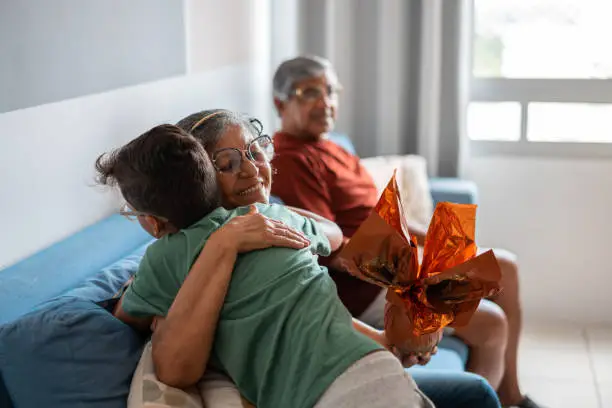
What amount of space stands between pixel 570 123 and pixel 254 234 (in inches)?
103

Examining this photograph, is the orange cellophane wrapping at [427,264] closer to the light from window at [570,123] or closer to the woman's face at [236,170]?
the woman's face at [236,170]

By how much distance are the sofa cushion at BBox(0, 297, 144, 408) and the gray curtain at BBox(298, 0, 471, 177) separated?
7.89 ft

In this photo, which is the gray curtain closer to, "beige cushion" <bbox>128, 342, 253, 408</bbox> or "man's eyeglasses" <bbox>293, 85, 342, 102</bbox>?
"man's eyeglasses" <bbox>293, 85, 342, 102</bbox>

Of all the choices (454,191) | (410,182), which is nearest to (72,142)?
(410,182)

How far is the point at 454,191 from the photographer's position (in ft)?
11.6

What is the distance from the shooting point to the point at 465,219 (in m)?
1.75

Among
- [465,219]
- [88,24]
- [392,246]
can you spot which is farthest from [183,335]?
[88,24]

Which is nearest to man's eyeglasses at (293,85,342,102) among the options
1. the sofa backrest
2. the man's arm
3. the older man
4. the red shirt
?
the older man

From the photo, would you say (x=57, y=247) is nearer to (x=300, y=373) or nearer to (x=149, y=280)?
(x=149, y=280)

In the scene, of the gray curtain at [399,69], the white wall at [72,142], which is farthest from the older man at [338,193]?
the gray curtain at [399,69]

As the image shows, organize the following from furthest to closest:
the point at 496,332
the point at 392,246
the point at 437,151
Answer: the point at 437,151
the point at 496,332
the point at 392,246

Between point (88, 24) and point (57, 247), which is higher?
point (88, 24)

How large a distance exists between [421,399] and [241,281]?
0.40 m

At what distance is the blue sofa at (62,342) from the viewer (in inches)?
62.1
